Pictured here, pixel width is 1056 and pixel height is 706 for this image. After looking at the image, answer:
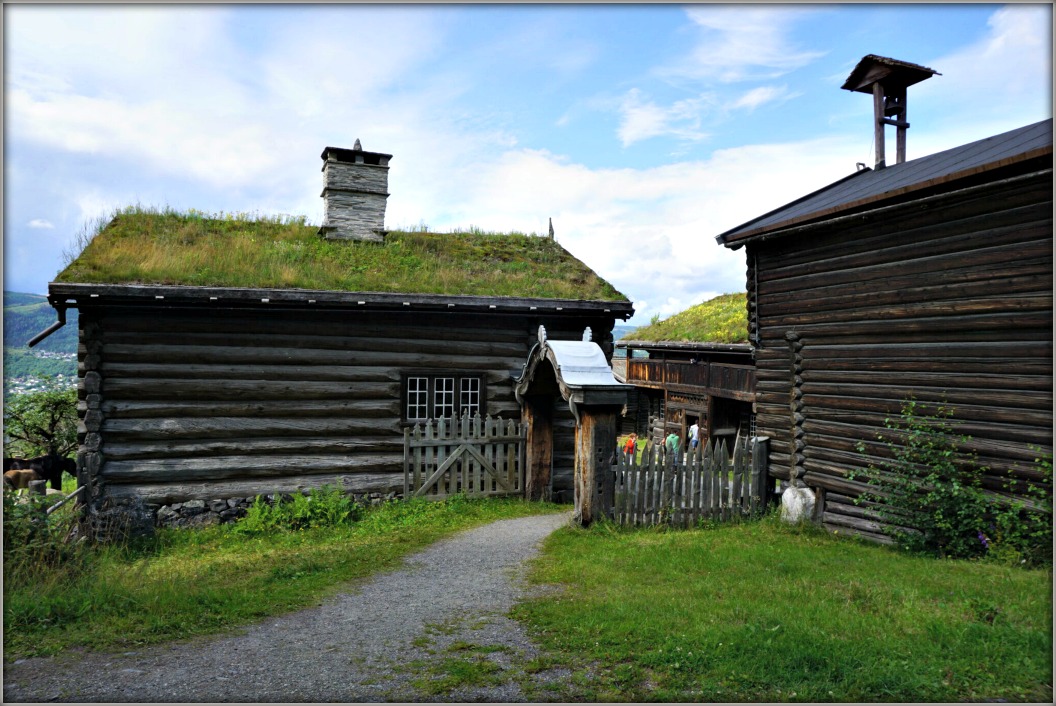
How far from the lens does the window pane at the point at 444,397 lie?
13.6m

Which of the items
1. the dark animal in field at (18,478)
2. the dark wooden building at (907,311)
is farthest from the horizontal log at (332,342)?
the dark animal in field at (18,478)

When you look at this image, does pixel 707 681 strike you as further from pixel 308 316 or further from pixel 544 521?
pixel 308 316

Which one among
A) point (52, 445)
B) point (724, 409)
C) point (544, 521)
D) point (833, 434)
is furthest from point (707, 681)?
point (724, 409)

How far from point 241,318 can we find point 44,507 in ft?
15.9

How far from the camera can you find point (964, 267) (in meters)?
9.48

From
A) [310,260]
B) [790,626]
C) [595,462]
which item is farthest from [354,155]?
[790,626]

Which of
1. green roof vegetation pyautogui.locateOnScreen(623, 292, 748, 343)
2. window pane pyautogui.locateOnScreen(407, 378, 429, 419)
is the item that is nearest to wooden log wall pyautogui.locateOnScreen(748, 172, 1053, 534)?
window pane pyautogui.locateOnScreen(407, 378, 429, 419)

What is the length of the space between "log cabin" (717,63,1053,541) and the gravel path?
6.63 metres

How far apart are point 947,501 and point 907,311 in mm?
2790

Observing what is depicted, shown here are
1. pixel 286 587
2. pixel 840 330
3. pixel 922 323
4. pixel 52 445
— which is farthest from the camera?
pixel 52 445

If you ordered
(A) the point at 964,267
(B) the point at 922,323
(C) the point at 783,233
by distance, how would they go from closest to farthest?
(A) the point at 964,267, (B) the point at 922,323, (C) the point at 783,233

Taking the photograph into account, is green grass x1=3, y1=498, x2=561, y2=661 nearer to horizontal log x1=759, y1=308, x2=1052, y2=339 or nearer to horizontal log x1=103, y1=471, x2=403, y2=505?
horizontal log x1=103, y1=471, x2=403, y2=505

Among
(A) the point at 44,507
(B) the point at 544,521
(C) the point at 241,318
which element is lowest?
(B) the point at 544,521

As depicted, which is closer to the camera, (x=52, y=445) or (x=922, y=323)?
(x=922, y=323)
